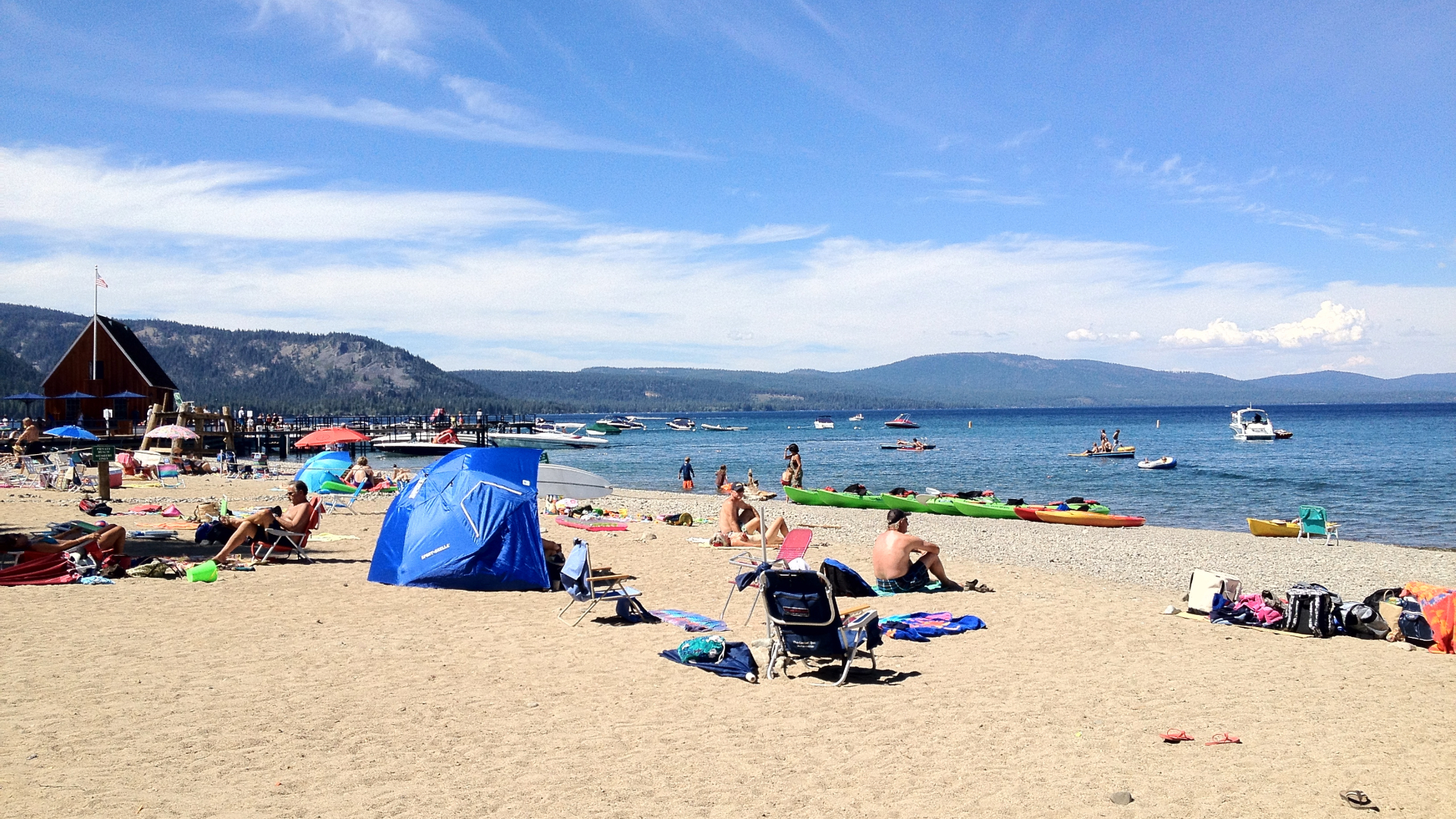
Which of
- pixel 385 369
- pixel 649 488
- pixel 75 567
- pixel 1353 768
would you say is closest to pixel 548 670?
pixel 1353 768

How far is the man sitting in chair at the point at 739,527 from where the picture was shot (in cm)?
1430

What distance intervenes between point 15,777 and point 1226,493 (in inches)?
1197

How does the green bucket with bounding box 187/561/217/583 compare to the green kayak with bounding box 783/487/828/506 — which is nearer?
the green bucket with bounding box 187/561/217/583

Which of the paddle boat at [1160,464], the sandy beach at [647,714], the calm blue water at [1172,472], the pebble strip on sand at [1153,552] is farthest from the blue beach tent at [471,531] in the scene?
the paddle boat at [1160,464]

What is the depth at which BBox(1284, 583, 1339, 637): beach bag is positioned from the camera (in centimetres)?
859

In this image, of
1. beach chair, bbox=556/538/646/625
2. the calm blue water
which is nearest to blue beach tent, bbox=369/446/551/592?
beach chair, bbox=556/538/646/625

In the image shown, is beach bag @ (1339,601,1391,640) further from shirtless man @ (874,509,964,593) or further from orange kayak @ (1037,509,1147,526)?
orange kayak @ (1037,509,1147,526)

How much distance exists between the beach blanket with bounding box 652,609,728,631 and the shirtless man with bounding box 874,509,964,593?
2395mm

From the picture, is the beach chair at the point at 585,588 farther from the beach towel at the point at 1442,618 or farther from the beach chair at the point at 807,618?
the beach towel at the point at 1442,618

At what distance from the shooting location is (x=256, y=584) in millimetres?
10516

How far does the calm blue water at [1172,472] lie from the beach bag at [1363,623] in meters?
12.4

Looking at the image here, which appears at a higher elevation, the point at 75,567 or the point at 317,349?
the point at 317,349

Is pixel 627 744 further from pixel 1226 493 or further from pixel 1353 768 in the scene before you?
pixel 1226 493

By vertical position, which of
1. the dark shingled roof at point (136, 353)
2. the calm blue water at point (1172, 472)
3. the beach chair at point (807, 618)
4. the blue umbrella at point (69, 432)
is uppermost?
the dark shingled roof at point (136, 353)
